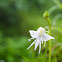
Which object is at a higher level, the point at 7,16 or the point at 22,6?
the point at 22,6

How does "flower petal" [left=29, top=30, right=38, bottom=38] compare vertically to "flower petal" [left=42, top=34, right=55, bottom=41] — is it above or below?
above

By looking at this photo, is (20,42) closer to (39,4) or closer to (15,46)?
(15,46)

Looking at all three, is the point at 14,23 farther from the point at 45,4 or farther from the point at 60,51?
the point at 60,51

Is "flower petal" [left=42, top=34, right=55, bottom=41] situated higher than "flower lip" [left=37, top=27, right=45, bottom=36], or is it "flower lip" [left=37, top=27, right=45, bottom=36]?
"flower lip" [left=37, top=27, right=45, bottom=36]

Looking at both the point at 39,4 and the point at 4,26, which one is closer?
the point at 4,26

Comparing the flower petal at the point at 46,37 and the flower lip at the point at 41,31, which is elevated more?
the flower lip at the point at 41,31

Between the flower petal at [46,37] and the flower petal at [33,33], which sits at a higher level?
the flower petal at [33,33]

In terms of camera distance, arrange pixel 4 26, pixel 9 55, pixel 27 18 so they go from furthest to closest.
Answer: pixel 27 18
pixel 4 26
pixel 9 55

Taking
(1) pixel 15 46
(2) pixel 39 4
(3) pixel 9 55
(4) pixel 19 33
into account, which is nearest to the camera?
(3) pixel 9 55

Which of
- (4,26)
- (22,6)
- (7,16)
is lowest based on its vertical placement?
(4,26)

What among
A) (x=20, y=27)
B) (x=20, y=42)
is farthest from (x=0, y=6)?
(x=20, y=42)
